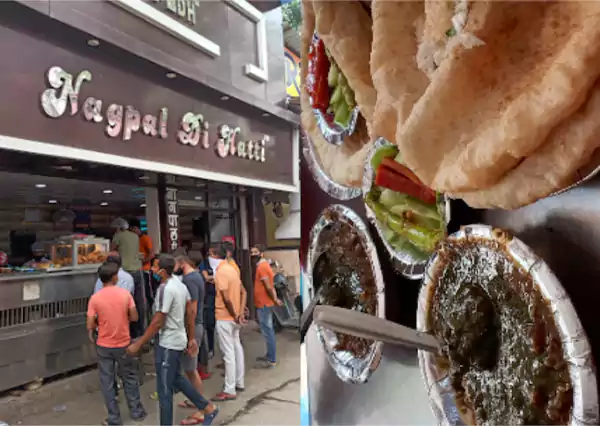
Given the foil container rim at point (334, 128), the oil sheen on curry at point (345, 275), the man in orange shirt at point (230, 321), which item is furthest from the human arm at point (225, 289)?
the foil container rim at point (334, 128)

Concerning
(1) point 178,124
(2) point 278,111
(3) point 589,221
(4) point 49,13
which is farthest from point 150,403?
(3) point 589,221

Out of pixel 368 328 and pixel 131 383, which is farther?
pixel 131 383

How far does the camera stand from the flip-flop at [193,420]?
131 cm

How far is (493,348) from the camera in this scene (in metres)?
0.58

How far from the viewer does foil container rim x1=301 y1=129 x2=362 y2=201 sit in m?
0.99

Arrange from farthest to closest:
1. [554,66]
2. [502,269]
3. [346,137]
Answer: [346,137], [502,269], [554,66]

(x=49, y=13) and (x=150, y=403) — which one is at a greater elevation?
(x=49, y=13)

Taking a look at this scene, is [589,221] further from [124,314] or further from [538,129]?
[124,314]

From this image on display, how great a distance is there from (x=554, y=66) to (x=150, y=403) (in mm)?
1290

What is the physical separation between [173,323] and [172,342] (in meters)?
0.05

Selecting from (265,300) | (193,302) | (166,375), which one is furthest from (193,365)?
(265,300)

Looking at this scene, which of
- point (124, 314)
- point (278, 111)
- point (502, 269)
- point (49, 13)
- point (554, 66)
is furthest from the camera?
point (278, 111)

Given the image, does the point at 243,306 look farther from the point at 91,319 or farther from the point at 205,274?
the point at 91,319

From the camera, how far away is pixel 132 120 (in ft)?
4.58
